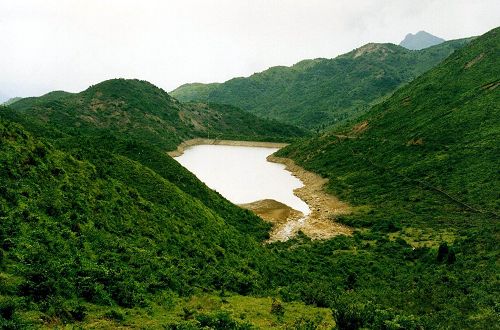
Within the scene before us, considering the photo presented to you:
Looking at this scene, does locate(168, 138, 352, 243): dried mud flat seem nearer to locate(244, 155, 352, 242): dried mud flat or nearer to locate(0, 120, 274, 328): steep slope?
locate(244, 155, 352, 242): dried mud flat

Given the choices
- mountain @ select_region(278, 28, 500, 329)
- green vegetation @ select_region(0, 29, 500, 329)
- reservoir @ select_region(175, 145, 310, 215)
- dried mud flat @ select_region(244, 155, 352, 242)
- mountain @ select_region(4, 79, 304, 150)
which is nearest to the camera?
green vegetation @ select_region(0, 29, 500, 329)

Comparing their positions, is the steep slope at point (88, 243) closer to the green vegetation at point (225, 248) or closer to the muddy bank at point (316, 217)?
the green vegetation at point (225, 248)

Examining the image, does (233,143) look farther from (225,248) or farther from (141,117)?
(225,248)

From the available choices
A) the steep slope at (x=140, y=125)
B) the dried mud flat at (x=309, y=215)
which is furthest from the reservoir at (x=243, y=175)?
the steep slope at (x=140, y=125)

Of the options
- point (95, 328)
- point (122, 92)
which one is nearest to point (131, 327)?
point (95, 328)

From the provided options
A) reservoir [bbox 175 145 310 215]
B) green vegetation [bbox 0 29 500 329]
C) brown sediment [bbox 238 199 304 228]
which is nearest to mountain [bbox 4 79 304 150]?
reservoir [bbox 175 145 310 215]

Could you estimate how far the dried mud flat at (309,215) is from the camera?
48.1 metres

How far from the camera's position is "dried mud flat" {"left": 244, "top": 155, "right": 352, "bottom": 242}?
4809 centimetres

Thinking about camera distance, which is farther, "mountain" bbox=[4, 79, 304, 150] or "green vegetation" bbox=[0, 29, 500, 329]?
"mountain" bbox=[4, 79, 304, 150]

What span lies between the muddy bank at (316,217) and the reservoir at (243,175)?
1.82 m

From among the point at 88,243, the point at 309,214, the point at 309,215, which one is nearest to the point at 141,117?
the point at 309,214

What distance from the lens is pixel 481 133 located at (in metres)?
65.9

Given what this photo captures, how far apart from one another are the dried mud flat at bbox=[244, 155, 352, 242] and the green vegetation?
198cm

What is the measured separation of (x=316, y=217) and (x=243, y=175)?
106ft
